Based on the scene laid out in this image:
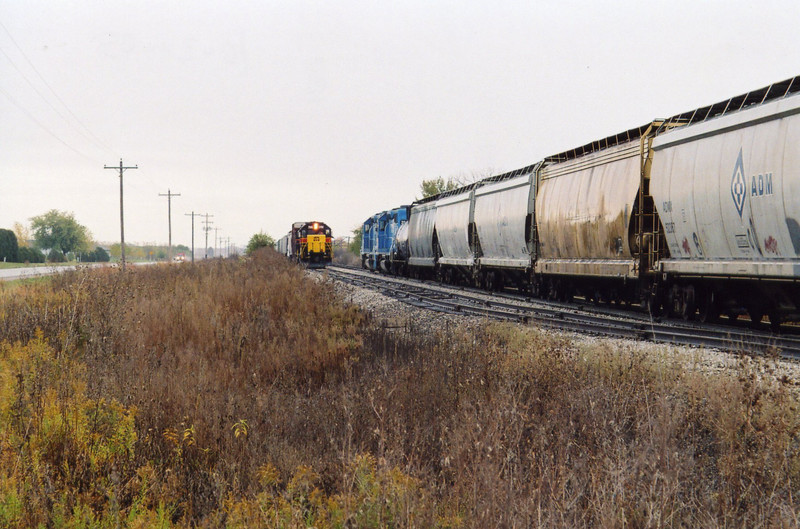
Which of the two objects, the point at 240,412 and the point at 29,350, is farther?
the point at 29,350

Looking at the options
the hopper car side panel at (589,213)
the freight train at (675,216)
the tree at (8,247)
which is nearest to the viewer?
the freight train at (675,216)

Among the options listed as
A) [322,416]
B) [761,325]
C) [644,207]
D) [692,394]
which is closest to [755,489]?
[692,394]

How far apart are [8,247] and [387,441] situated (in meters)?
88.2

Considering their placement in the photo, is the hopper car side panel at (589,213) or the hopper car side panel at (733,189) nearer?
the hopper car side panel at (733,189)

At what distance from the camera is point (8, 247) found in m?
79.1

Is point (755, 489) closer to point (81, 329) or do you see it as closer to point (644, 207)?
point (81, 329)

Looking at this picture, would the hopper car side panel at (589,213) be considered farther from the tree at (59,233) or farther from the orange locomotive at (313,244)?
the tree at (59,233)

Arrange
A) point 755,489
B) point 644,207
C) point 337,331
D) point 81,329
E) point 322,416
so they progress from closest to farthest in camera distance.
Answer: point 755,489 < point 322,416 < point 81,329 < point 337,331 < point 644,207

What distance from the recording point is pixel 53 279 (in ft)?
54.5

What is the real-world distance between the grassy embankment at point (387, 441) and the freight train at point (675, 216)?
4402mm

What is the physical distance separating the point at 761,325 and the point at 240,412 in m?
10.7

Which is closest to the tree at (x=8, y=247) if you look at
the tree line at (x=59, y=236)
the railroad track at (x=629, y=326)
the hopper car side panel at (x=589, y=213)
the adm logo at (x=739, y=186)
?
the tree line at (x=59, y=236)

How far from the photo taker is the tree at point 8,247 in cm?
7788

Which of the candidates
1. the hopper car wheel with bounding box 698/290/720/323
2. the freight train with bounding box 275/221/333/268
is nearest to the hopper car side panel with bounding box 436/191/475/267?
the hopper car wheel with bounding box 698/290/720/323
